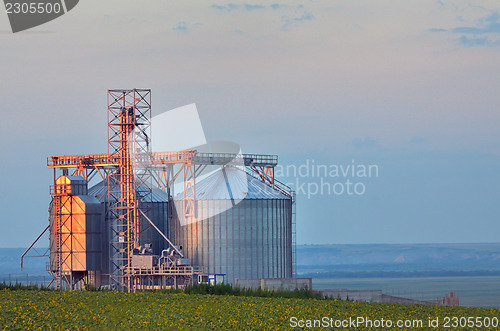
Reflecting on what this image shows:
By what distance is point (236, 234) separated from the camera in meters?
66.8

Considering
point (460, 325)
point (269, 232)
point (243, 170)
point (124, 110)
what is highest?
point (124, 110)

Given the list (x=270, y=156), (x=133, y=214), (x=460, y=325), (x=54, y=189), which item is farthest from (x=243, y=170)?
(x=460, y=325)

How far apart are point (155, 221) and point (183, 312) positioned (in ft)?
101

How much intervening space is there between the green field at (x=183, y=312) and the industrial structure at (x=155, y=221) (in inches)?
742

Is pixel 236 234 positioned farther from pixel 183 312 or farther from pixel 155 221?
pixel 183 312

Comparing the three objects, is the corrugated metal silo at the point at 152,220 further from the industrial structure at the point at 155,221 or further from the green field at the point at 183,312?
the green field at the point at 183,312

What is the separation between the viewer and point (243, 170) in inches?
2790

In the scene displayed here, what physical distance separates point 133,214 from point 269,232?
1084cm

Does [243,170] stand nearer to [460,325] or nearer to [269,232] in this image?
[269,232]

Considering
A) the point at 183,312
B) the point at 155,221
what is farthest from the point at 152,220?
the point at 183,312

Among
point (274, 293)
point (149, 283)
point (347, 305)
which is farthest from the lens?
point (149, 283)

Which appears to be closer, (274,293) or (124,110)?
(274,293)

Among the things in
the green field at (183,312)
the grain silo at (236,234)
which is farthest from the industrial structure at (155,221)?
the green field at (183,312)

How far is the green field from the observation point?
35.4 m
